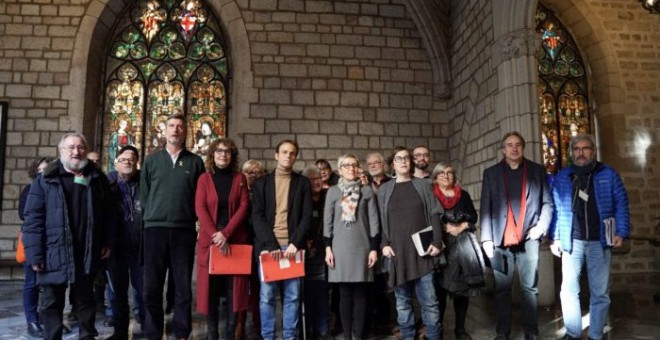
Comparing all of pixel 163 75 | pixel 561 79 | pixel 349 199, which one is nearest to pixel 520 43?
pixel 349 199

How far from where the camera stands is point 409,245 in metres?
2.98

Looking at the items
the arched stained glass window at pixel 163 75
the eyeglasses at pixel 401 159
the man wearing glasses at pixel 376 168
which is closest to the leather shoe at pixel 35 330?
the man wearing glasses at pixel 376 168

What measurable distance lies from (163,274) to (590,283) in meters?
2.92

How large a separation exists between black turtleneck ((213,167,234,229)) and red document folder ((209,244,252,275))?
0.60 feet

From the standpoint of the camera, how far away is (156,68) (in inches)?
303

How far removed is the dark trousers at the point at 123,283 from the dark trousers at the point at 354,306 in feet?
5.17

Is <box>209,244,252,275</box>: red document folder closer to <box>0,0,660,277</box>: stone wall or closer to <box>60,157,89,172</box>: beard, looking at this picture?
<box>60,157,89,172</box>: beard

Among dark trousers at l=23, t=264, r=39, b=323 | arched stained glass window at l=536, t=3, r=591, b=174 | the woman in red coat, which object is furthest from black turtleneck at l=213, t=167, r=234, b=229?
arched stained glass window at l=536, t=3, r=591, b=174

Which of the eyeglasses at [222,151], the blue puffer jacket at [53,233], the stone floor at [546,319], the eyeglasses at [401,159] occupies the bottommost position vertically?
the stone floor at [546,319]

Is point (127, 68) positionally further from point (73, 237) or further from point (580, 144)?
point (580, 144)

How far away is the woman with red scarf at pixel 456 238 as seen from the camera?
9.98 ft

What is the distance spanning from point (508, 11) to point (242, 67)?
408 cm

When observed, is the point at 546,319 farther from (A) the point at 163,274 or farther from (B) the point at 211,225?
(A) the point at 163,274

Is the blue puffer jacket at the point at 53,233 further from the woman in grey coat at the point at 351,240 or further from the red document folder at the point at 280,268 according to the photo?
the woman in grey coat at the point at 351,240
